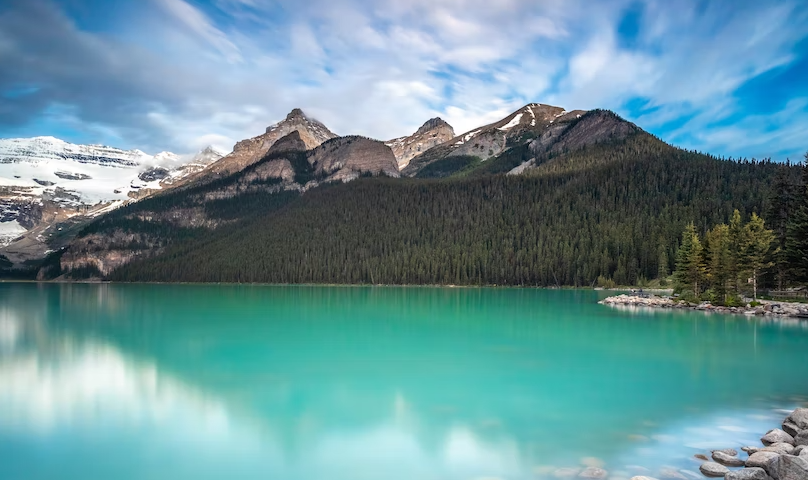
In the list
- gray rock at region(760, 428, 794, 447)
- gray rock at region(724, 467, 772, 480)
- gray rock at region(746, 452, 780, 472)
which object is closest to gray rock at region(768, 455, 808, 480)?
gray rock at region(724, 467, 772, 480)

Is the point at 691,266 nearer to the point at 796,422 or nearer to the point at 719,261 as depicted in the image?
the point at 719,261

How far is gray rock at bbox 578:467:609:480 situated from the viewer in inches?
456

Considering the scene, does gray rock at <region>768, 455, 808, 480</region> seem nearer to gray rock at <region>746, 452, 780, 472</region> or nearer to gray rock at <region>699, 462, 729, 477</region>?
gray rock at <region>746, 452, 780, 472</region>

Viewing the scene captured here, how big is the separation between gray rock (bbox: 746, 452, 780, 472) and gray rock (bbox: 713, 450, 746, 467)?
299 millimetres

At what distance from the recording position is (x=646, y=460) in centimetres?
1276

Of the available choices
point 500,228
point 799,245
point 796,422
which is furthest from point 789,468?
point 500,228

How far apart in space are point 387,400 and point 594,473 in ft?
30.1

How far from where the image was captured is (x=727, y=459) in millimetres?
12516

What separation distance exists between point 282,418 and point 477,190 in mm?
159351

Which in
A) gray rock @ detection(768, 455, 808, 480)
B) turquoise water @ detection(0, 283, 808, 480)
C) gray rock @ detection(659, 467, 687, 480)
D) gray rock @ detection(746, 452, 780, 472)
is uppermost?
gray rock @ detection(768, 455, 808, 480)

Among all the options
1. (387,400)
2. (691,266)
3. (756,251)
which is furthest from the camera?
(691,266)

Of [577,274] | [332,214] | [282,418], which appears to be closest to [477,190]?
[332,214]

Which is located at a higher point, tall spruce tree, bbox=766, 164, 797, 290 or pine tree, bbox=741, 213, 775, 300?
tall spruce tree, bbox=766, 164, 797, 290

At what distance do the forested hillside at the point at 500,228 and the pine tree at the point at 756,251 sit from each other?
1656 inches
